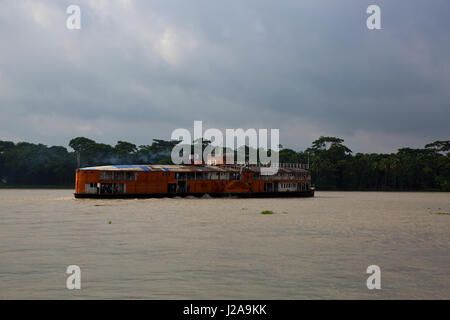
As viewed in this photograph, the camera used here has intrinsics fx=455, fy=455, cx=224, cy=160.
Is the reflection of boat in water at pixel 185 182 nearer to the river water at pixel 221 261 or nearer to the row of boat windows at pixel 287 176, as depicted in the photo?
the row of boat windows at pixel 287 176

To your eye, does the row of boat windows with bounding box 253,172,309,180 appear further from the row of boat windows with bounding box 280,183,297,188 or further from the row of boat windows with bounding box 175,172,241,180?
the row of boat windows with bounding box 175,172,241,180

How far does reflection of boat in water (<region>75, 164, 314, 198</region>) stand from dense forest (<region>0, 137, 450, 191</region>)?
7070cm

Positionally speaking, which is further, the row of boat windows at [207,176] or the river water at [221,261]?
the row of boat windows at [207,176]

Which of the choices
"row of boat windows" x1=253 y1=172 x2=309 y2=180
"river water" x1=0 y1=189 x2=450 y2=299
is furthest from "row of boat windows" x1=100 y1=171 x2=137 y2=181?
"river water" x1=0 y1=189 x2=450 y2=299

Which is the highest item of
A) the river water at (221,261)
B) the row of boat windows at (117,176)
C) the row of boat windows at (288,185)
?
the row of boat windows at (117,176)

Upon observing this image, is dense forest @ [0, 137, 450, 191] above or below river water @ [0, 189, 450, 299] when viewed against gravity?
above

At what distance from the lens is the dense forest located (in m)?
156

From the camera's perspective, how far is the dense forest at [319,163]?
156 metres

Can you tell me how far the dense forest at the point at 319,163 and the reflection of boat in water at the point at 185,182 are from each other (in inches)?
2784

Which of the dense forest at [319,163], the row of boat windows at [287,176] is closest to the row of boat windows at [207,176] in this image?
the row of boat windows at [287,176]

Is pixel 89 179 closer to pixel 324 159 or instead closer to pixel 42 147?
pixel 42 147

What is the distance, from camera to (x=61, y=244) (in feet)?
77.3

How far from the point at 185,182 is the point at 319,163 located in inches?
3676

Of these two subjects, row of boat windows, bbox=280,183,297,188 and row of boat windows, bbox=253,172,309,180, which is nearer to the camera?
row of boat windows, bbox=253,172,309,180
